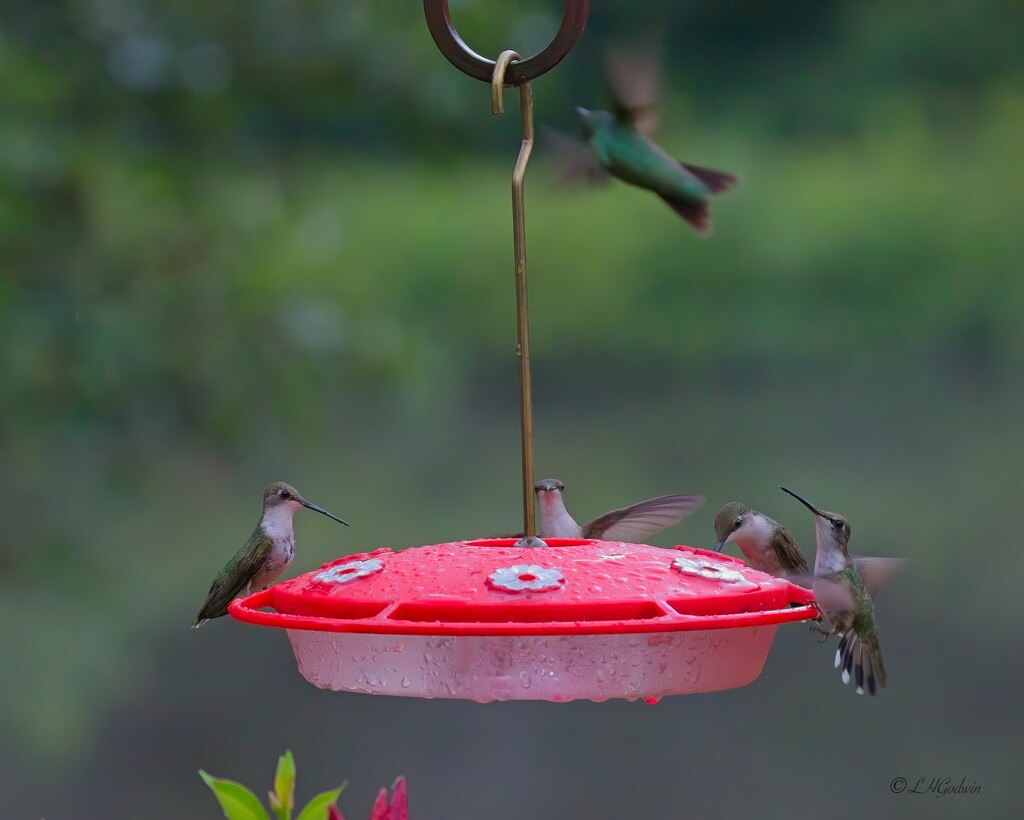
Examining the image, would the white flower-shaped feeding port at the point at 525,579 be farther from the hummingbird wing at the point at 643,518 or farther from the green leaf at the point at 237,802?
Result: the hummingbird wing at the point at 643,518

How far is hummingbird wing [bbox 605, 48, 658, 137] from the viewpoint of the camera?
10.5 feet

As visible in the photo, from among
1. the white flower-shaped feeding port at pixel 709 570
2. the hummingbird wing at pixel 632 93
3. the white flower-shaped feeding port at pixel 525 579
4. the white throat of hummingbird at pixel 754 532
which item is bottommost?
the white throat of hummingbird at pixel 754 532

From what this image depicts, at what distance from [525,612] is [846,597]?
101 centimetres

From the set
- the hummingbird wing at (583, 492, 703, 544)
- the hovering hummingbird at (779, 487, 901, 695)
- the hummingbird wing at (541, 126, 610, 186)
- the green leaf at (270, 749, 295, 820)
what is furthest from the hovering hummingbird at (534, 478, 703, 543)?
the green leaf at (270, 749, 295, 820)

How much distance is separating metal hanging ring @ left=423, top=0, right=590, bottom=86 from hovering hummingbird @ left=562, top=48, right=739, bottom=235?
1607mm

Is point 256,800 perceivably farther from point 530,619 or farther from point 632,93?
point 632,93

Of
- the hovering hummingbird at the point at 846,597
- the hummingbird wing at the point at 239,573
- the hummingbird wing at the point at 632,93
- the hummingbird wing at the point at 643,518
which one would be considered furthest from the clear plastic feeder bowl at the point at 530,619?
the hummingbird wing at the point at 632,93

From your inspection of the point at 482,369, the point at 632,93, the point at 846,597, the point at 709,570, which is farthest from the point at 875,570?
the point at 482,369

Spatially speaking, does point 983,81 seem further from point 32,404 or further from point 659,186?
point 32,404

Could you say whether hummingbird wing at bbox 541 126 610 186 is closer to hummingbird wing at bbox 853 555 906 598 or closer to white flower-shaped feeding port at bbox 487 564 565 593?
hummingbird wing at bbox 853 555 906 598

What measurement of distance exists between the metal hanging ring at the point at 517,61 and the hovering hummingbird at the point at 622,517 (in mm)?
1119

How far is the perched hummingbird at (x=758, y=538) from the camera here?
2184mm

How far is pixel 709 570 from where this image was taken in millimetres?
1602

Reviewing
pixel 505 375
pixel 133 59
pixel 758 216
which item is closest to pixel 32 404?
pixel 133 59
